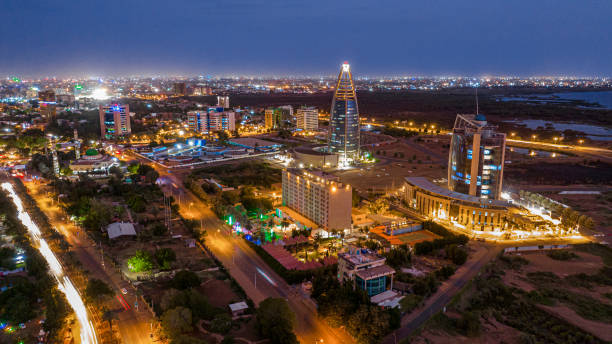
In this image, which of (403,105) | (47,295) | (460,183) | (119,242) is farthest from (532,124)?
(47,295)

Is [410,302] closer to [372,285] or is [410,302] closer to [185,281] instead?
[372,285]

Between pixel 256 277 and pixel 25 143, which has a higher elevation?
pixel 25 143

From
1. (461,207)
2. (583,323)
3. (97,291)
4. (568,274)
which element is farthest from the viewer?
(461,207)

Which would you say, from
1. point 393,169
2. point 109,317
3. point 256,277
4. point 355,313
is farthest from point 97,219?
point 393,169

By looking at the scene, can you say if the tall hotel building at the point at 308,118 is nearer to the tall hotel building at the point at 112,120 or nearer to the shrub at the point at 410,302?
the tall hotel building at the point at 112,120

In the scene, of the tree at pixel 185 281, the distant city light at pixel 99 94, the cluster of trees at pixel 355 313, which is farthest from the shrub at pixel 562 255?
the distant city light at pixel 99 94

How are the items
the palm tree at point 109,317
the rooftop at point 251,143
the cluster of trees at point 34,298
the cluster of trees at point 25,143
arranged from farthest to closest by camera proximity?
the rooftop at point 251,143, the cluster of trees at point 25,143, the palm tree at point 109,317, the cluster of trees at point 34,298

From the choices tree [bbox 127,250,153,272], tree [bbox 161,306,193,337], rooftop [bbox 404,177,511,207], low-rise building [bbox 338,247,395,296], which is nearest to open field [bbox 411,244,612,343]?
low-rise building [bbox 338,247,395,296]
